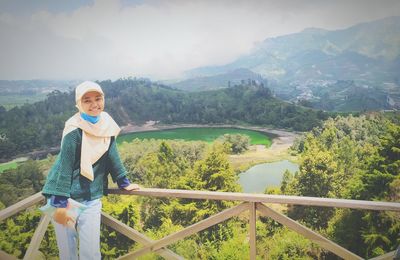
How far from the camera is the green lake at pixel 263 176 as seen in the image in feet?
114

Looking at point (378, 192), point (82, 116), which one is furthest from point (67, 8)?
point (82, 116)

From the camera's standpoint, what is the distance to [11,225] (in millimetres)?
15344

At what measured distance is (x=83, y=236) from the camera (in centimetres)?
200

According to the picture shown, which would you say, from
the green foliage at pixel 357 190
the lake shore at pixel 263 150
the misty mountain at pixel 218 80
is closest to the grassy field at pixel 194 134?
the lake shore at pixel 263 150

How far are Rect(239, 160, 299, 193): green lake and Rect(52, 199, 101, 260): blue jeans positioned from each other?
31258 mm

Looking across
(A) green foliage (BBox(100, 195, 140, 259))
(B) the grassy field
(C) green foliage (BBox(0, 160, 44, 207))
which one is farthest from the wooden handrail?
(B) the grassy field

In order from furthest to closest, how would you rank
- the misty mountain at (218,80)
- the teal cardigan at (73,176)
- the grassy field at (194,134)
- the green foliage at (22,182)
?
the misty mountain at (218,80), the grassy field at (194,134), the green foliage at (22,182), the teal cardigan at (73,176)

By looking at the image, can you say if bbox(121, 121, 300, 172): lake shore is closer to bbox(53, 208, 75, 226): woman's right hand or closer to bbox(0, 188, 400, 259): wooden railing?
bbox(0, 188, 400, 259): wooden railing

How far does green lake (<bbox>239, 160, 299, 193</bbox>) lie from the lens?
3478 centimetres

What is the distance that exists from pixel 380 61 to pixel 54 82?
198 ft

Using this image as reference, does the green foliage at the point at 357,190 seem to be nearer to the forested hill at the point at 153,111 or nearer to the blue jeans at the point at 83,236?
the blue jeans at the point at 83,236

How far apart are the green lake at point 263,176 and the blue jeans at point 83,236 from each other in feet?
103

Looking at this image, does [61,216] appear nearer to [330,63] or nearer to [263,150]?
[263,150]

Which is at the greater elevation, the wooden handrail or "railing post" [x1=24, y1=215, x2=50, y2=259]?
the wooden handrail
